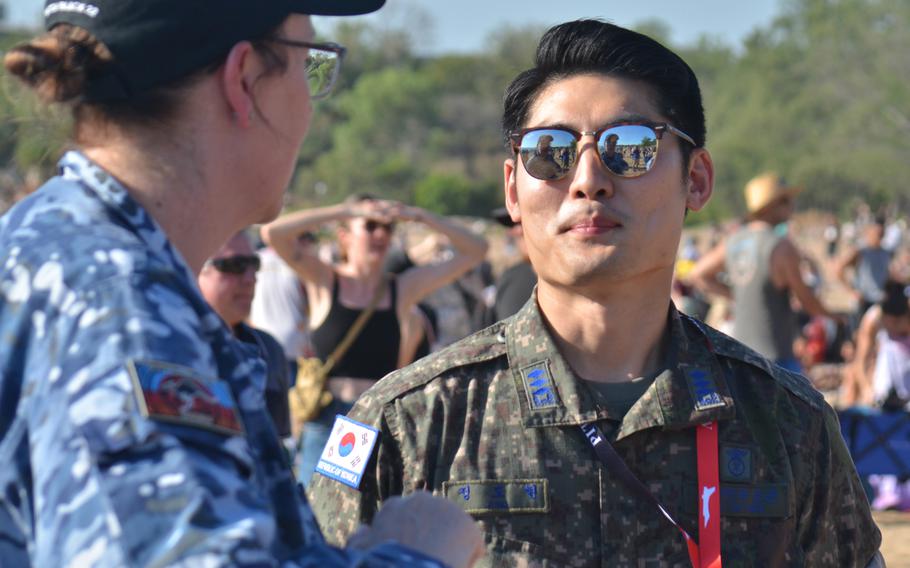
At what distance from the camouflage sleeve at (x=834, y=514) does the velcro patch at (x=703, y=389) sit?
25cm

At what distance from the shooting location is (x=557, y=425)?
2555 mm

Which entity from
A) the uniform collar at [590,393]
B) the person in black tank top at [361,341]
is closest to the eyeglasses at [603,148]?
the uniform collar at [590,393]

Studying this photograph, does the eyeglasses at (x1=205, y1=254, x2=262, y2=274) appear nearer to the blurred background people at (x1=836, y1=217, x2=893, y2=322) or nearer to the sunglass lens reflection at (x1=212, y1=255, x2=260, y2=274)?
the sunglass lens reflection at (x1=212, y1=255, x2=260, y2=274)

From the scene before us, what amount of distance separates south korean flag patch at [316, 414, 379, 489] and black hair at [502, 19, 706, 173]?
2.70 feet

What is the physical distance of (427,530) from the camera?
65.3 inches

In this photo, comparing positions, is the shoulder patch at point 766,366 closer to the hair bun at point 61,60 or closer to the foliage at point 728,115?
the hair bun at point 61,60

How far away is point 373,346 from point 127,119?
533 cm

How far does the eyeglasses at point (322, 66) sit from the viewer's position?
1.84 metres

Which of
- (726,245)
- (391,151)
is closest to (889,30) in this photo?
(391,151)

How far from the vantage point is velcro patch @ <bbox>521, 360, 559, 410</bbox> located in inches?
102

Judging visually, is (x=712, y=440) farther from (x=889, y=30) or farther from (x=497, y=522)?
(x=889, y=30)

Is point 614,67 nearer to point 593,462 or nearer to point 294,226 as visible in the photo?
point 593,462

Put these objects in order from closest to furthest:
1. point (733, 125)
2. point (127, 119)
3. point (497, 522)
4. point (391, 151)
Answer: point (127, 119)
point (497, 522)
point (733, 125)
point (391, 151)

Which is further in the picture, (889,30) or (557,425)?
(889,30)
